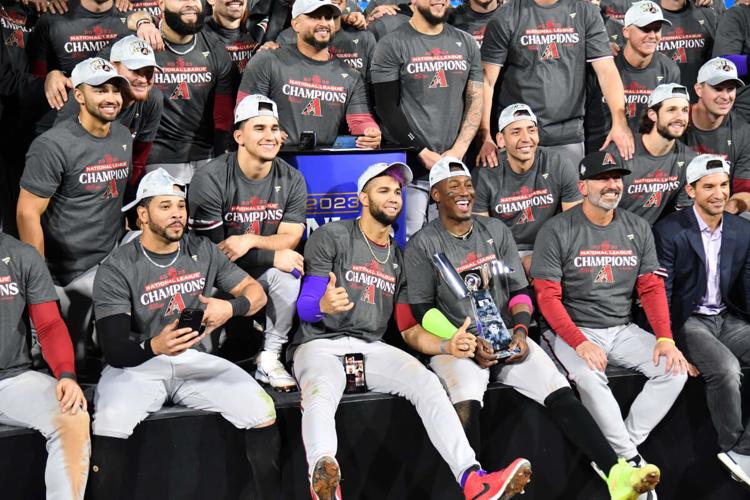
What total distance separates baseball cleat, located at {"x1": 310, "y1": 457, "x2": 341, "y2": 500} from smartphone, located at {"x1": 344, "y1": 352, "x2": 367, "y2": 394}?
66cm

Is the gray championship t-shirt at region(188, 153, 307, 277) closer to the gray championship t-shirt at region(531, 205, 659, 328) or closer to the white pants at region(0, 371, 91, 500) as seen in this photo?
the white pants at region(0, 371, 91, 500)

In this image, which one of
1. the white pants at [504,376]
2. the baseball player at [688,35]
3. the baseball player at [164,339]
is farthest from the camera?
the baseball player at [688,35]

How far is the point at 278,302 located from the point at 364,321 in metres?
0.51

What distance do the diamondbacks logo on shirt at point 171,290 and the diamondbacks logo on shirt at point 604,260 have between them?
7.47ft

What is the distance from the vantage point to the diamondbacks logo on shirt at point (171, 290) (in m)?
5.22

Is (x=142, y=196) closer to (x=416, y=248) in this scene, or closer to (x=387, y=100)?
(x=416, y=248)

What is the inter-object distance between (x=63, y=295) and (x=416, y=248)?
206 cm

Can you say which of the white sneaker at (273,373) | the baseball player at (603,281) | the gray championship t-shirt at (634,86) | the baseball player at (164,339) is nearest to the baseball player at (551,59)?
the gray championship t-shirt at (634,86)

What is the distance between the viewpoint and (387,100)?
669 centimetres

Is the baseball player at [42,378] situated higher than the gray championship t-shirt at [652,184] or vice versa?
the gray championship t-shirt at [652,184]

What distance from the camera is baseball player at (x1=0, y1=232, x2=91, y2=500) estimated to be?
4.78 m

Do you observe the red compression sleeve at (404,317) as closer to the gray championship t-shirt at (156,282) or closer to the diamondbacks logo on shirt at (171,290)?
the gray championship t-shirt at (156,282)

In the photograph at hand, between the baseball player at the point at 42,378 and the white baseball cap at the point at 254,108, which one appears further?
the white baseball cap at the point at 254,108

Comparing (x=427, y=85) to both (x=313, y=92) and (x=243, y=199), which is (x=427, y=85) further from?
(x=243, y=199)
